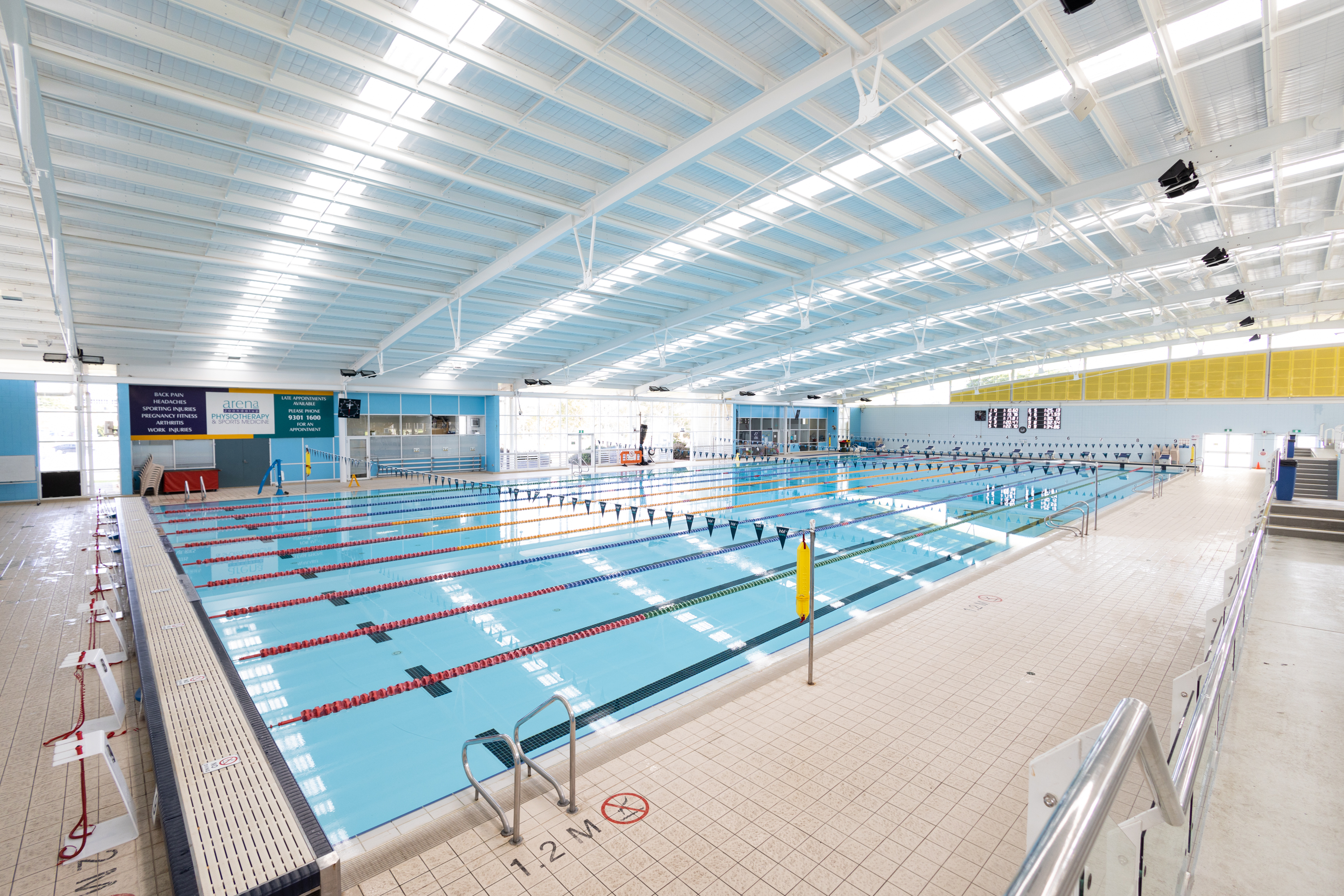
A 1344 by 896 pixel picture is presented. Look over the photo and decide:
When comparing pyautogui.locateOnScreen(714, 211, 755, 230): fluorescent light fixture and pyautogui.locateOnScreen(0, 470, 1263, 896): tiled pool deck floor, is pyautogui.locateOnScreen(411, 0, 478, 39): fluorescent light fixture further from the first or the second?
pyautogui.locateOnScreen(0, 470, 1263, 896): tiled pool deck floor

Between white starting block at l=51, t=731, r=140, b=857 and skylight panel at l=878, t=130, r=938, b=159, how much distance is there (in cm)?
897

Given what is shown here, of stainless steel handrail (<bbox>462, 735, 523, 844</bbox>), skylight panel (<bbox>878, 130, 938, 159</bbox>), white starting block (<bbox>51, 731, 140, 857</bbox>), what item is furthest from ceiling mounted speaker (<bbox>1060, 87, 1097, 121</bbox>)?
white starting block (<bbox>51, 731, 140, 857</bbox>)

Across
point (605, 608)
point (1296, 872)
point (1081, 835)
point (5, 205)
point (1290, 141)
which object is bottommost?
point (605, 608)

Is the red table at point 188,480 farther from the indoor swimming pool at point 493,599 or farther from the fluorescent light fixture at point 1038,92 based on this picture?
the fluorescent light fixture at point 1038,92

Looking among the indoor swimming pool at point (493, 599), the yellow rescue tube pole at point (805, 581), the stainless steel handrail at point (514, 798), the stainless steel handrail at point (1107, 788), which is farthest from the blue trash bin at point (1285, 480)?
the stainless steel handrail at point (514, 798)

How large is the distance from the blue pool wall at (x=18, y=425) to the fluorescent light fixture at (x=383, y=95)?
15244 mm

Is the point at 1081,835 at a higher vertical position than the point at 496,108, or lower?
lower

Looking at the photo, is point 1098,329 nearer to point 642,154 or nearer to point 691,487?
point 691,487

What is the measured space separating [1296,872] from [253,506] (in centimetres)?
1713

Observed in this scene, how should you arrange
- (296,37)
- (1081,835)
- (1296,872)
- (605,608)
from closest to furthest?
(1081,835) → (1296,872) → (296,37) → (605,608)

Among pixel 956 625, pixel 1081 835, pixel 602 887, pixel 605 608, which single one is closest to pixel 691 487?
pixel 605 608

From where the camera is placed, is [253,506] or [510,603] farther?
[253,506]

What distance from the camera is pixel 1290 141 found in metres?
6.80

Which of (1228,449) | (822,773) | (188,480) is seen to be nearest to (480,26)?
(822,773)
